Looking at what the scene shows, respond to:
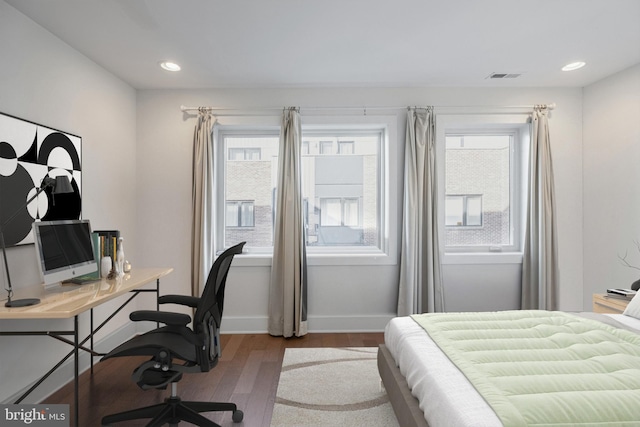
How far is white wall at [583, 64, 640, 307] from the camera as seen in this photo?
133 inches

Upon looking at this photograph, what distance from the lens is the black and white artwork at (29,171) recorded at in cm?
225

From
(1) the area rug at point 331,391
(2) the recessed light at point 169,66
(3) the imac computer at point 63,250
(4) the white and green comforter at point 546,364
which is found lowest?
(1) the area rug at point 331,391

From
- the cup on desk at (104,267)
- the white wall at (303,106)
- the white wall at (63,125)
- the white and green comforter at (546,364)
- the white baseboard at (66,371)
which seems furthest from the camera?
the white wall at (303,106)

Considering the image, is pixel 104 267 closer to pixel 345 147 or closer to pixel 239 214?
pixel 239 214

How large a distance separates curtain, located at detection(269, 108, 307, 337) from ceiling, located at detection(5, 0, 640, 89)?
0.63 metres

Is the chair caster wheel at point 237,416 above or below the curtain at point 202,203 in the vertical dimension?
below

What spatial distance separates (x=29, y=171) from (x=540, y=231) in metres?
4.40

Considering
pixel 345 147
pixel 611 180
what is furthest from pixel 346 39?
pixel 611 180

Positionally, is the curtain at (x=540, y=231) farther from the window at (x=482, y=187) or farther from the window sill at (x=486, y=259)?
the window at (x=482, y=187)

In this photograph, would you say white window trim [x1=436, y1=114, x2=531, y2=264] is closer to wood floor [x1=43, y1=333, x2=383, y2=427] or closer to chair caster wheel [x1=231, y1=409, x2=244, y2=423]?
wood floor [x1=43, y1=333, x2=383, y2=427]

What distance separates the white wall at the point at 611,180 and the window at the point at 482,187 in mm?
668

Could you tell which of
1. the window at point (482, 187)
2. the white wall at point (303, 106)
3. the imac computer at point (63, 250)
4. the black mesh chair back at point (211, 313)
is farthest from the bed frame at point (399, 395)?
the window at point (482, 187)

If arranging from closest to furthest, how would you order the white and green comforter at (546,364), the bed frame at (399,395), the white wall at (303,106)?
the white and green comforter at (546,364), the bed frame at (399,395), the white wall at (303,106)

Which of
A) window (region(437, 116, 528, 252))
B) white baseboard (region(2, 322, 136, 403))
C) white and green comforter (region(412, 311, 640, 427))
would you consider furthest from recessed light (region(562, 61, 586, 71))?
white baseboard (region(2, 322, 136, 403))
